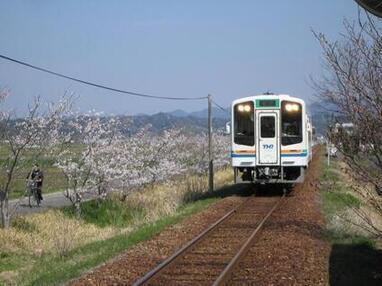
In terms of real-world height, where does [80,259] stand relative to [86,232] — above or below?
above

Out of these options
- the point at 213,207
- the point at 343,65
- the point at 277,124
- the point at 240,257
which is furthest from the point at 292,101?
the point at 343,65

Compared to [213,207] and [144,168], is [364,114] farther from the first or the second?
[144,168]

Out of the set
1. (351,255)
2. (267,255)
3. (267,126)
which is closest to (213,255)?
(267,255)

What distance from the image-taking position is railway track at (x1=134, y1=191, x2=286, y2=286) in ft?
26.8

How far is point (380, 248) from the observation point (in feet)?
34.3

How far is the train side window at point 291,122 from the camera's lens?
61.8ft

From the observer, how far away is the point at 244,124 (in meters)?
19.2

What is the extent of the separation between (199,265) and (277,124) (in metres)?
10.5

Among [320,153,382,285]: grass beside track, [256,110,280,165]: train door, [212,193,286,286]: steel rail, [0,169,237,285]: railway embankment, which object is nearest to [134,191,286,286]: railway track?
[212,193,286,286]: steel rail

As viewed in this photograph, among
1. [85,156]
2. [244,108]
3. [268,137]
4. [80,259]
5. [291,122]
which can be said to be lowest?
[80,259]

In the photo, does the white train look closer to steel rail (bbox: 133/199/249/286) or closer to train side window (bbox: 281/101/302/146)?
train side window (bbox: 281/101/302/146)

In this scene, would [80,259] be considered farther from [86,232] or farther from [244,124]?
[244,124]

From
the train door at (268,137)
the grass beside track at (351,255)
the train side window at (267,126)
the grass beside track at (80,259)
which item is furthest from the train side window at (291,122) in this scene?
the grass beside track at (80,259)

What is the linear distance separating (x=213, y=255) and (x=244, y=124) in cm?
971
